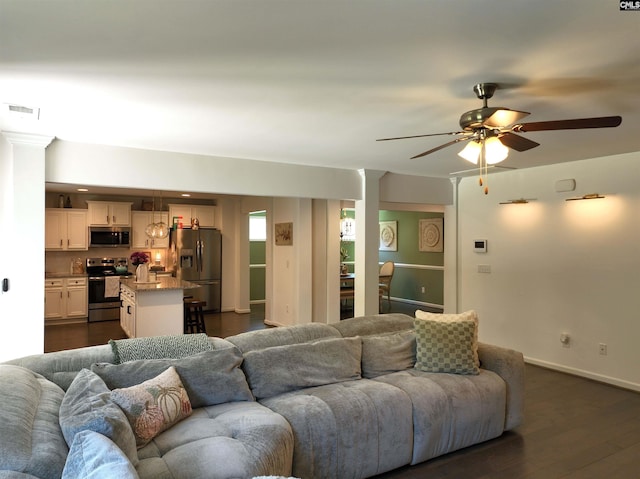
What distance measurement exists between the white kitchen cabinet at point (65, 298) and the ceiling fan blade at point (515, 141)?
735 centimetres

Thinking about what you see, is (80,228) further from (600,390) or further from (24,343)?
(600,390)

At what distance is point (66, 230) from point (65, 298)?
3.97 ft

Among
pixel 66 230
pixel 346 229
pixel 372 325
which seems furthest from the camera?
pixel 346 229

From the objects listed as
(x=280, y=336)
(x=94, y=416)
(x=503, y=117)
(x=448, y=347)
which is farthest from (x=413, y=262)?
(x=94, y=416)

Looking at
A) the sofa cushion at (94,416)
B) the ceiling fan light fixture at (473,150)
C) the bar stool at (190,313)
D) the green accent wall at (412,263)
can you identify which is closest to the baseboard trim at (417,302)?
the green accent wall at (412,263)

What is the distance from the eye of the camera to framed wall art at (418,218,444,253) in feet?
31.3

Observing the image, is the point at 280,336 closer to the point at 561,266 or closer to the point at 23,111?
the point at 23,111

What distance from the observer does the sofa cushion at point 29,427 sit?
157cm

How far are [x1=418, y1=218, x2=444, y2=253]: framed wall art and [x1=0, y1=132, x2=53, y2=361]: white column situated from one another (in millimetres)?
7686

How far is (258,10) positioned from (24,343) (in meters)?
3.52

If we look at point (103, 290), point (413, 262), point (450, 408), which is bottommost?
point (450, 408)

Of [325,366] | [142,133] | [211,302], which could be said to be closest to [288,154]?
[142,133]

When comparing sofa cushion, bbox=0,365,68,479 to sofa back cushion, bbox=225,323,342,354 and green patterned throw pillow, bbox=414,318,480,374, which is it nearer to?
sofa back cushion, bbox=225,323,342,354

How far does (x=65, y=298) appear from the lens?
746 centimetres
